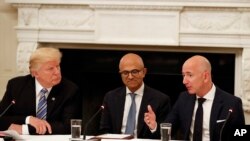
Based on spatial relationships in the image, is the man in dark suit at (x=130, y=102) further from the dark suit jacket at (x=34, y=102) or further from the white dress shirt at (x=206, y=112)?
the white dress shirt at (x=206, y=112)

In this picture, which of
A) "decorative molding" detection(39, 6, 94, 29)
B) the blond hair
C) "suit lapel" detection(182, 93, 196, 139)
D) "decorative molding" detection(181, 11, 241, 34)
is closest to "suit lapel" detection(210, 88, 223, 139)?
"suit lapel" detection(182, 93, 196, 139)

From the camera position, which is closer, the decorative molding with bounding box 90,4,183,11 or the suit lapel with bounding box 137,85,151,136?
the suit lapel with bounding box 137,85,151,136

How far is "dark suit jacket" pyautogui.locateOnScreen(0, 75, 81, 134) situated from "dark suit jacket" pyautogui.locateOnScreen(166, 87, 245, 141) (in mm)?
674

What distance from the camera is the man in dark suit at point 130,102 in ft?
12.7

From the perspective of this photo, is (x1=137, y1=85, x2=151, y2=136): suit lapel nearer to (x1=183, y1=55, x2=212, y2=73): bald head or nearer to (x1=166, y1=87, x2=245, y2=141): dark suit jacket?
(x1=166, y1=87, x2=245, y2=141): dark suit jacket

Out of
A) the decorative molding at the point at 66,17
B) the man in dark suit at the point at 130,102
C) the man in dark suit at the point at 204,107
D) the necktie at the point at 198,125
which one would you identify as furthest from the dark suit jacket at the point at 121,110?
the decorative molding at the point at 66,17

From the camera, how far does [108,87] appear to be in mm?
5965

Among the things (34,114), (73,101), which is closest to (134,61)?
(73,101)

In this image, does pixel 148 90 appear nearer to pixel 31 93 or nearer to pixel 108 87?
pixel 31 93

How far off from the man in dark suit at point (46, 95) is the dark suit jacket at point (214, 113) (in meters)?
0.69

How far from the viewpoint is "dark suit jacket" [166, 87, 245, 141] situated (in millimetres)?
3479

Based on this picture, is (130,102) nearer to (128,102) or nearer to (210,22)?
(128,102)

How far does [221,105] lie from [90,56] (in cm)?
261

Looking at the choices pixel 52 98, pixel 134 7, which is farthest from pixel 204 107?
pixel 134 7
